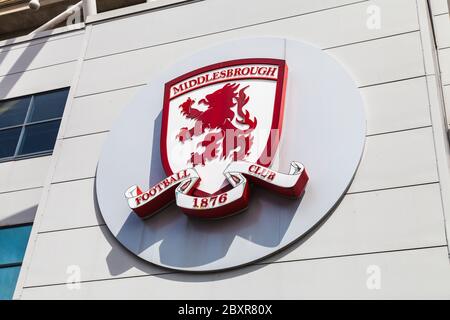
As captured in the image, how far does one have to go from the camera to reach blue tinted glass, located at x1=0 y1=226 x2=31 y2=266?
12.8 metres

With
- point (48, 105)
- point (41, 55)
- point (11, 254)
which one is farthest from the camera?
point (41, 55)

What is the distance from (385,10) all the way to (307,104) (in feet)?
7.17

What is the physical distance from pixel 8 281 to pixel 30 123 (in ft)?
11.8

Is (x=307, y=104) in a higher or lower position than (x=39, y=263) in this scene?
higher

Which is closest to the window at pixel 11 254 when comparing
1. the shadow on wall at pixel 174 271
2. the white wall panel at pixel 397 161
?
the shadow on wall at pixel 174 271

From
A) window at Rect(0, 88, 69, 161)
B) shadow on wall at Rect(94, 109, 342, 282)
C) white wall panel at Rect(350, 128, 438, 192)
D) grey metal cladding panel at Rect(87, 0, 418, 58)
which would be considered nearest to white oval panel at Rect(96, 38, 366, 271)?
shadow on wall at Rect(94, 109, 342, 282)

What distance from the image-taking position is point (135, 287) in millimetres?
9945

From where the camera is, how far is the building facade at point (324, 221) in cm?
904

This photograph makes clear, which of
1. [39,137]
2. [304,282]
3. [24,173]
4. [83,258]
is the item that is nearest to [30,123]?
[39,137]

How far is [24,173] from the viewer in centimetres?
1381

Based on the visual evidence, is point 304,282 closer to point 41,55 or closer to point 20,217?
point 20,217

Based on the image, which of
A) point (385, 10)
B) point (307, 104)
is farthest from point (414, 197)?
point (385, 10)

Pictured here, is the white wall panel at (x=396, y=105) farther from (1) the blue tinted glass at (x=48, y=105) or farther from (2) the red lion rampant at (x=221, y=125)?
(1) the blue tinted glass at (x=48, y=105)
